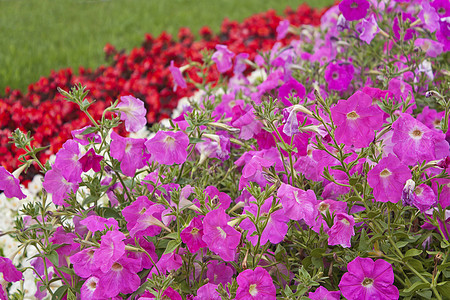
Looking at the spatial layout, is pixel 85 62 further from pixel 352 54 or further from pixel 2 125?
pixel 352 54

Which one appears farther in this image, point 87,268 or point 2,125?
point 2,125

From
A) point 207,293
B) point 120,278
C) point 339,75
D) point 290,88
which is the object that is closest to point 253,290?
point 207,293

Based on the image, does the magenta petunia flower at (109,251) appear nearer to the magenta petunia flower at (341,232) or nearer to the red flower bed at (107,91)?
the magenta petunia flower at (341,232)

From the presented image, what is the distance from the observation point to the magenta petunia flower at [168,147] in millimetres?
1356

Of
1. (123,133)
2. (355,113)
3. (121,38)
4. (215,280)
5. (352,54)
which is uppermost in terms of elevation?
(355,113)

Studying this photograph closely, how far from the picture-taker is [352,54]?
242 cm

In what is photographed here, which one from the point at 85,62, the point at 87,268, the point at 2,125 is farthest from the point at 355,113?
the point at 85,62

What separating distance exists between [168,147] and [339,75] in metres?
1.00

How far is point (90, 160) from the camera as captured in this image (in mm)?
1408

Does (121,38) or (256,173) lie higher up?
(256,173)

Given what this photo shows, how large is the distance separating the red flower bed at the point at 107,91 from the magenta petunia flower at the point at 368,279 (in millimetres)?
1401

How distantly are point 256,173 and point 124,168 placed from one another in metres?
0.38

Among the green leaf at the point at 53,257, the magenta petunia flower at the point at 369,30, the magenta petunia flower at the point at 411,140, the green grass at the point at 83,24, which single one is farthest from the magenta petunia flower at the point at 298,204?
the green grass at the point at 83,24

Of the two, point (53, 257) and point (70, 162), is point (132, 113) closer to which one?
point (70, 162)
